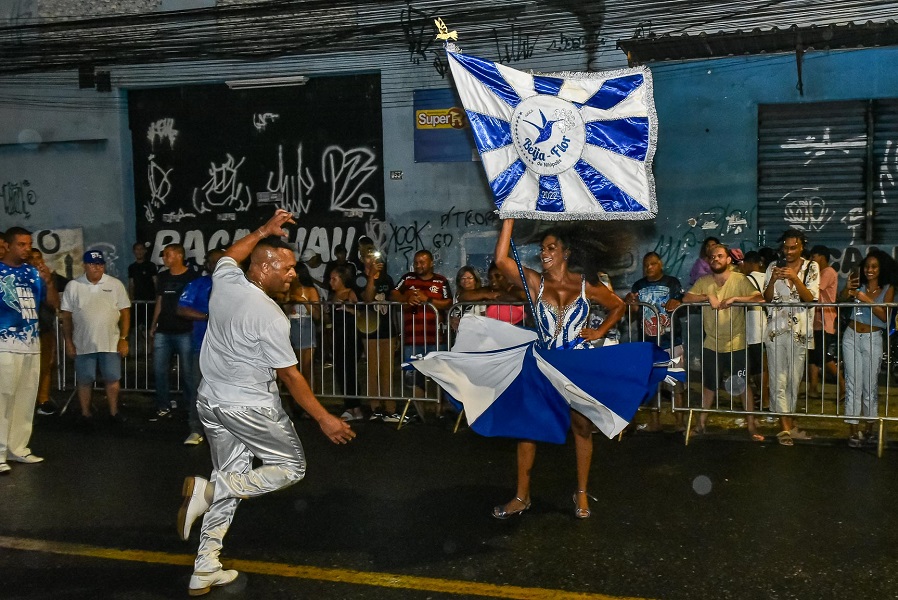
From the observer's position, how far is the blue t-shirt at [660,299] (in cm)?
973

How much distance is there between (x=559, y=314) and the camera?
21.6 feet

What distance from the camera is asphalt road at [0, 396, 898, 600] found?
17.6ft

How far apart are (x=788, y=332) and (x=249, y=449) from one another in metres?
5.71

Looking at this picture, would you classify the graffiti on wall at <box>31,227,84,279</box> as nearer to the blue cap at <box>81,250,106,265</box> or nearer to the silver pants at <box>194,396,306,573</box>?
the blue cap at <box>81,250,106,265</box>

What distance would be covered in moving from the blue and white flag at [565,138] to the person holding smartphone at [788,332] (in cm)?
289

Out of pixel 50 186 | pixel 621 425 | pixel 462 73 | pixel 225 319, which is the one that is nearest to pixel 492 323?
pixel 621 425

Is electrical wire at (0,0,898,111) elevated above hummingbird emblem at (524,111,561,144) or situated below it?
above

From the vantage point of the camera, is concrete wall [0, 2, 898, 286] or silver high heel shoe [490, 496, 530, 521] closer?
silver high heel shoe [490, 496, 530, 521]

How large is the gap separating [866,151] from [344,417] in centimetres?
859

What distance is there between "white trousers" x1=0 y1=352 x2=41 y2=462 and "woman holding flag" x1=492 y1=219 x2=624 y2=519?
4.40 metres

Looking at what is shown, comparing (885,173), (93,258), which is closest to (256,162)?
(93,258)

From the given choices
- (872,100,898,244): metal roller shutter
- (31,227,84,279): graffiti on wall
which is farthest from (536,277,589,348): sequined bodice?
(31,227,84,279): graffiti on wall

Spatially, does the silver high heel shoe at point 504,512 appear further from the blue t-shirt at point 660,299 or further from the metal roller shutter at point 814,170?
the metal roller shutter at point 814,170

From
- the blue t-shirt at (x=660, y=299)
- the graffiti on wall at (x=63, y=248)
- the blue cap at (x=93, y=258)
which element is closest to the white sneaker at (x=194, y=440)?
the blue cap at (x=93, y=258)
